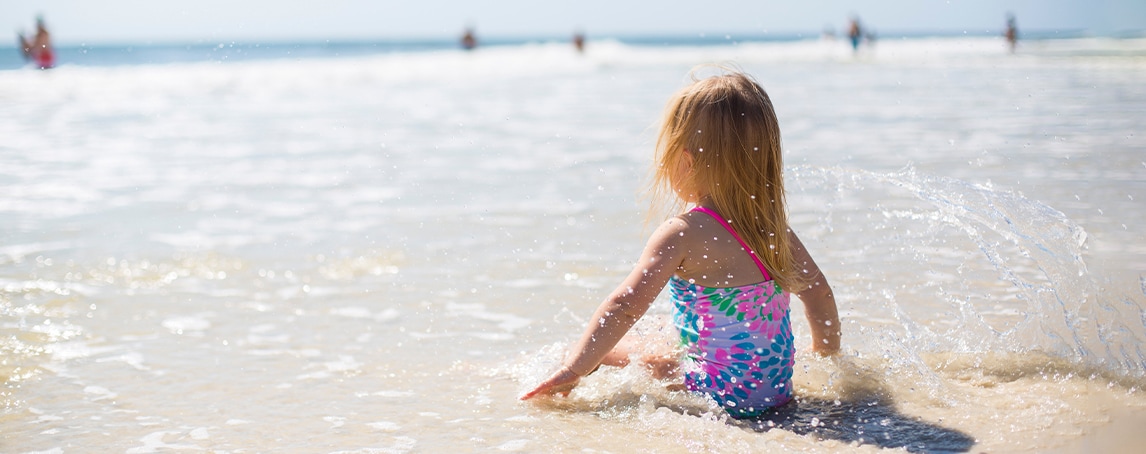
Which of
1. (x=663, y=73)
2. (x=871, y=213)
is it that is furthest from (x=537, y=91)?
(x=871, y=213)

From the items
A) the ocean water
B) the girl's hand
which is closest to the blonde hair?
the ocean water

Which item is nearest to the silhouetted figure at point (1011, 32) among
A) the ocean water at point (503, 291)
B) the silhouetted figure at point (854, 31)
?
the silhouetted figure at point (854, 31)

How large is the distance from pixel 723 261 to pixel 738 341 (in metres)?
0.24

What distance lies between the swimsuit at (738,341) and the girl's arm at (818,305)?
0.13 meters

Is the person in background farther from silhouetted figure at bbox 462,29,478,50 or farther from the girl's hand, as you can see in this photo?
the girl's hand

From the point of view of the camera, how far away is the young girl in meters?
2.57

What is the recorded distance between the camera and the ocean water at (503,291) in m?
2.71

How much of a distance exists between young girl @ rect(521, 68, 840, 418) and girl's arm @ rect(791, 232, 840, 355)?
56 mm

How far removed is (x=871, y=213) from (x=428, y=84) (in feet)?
50.5

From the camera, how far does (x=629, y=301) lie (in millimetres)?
2566

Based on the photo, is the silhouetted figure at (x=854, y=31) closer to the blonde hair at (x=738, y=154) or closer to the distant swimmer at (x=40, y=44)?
the distant swimmer at (x=40, y=44)

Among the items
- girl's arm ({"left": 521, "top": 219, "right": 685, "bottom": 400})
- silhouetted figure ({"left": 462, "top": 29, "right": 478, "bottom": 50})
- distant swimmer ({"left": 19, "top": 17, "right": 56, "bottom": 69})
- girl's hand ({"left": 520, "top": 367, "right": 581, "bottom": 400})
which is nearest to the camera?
girl's arm ({"left": 521, "top": 219, "right": 685, "bottom": 400})

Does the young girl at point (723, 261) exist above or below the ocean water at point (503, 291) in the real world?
above

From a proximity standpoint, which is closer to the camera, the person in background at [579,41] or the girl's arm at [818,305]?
the girl's arm at [818,305]
